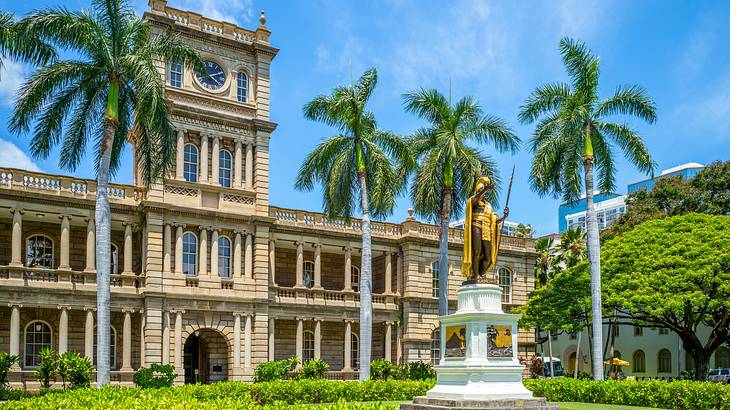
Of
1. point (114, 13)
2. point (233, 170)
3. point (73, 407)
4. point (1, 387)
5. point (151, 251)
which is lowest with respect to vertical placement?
point (1, 387)

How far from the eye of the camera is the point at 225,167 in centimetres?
3606

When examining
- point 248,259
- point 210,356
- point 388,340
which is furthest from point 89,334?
point 388,340

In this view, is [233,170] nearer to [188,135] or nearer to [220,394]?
[188,135]

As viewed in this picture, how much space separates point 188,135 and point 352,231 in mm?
10214

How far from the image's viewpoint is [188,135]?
115 ft

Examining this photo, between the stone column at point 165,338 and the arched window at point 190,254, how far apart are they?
7.60 ft

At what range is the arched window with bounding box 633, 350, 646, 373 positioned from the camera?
51050mm

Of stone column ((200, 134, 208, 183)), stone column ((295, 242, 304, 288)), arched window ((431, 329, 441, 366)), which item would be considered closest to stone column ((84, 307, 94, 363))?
stone column ((200, 134, 208, 183))

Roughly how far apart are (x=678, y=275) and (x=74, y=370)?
936 inches

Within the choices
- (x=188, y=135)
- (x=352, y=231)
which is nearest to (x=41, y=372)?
(x=188, y=135)

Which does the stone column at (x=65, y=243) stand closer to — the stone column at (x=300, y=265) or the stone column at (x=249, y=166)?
the stone column at (x=249, y=166)

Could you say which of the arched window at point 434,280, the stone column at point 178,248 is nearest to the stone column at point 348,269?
the arched window at point 434,280

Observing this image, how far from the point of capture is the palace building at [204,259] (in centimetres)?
3172

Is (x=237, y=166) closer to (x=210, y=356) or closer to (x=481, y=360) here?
(x=210, y=356)
